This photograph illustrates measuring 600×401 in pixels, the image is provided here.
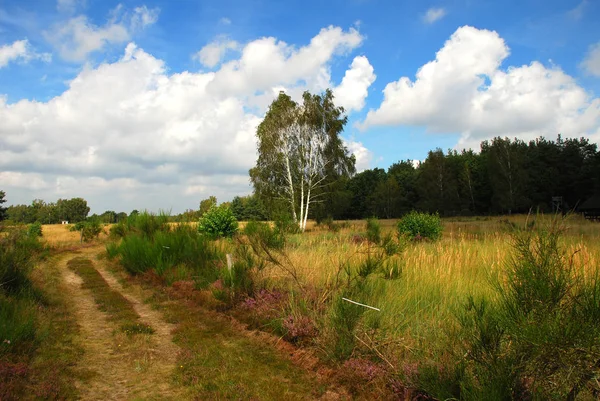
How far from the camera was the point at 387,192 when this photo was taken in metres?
67.4

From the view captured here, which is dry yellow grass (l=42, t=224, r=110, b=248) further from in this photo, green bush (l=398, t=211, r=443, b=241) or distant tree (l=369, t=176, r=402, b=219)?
distant tree (l=369, t=176, r=402, b=219)

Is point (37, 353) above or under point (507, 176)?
under

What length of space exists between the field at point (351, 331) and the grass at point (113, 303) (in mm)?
48

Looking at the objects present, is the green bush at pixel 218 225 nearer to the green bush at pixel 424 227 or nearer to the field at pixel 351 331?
the field at pixel 351 331

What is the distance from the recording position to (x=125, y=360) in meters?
4.96

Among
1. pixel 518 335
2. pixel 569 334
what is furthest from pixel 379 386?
pixel 569 334

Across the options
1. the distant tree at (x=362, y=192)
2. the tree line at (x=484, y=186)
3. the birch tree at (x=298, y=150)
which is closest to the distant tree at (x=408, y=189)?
the tree line at (x=484, y=186)

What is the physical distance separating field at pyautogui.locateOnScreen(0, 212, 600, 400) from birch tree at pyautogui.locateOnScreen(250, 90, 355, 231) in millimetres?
18602

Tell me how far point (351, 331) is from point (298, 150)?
23.9 metres

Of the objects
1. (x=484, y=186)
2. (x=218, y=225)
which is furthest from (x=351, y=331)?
(x=484, y=186)

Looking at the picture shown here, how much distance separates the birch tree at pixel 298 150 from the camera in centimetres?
2723

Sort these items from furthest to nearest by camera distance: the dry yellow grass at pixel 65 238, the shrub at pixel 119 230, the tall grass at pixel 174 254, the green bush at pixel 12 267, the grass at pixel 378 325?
the dry yellow grass at pixel 65 238 < the shrub at pixel 119 230 < the tall grass at pixel 174 254 < the green bush at pixel 12 267 < the grass at pixel 378 325

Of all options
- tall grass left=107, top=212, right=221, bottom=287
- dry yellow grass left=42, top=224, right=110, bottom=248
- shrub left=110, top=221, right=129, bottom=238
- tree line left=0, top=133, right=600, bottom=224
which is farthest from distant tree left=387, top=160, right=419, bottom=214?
tall grass left=107, top=212, right=221, bottom=287

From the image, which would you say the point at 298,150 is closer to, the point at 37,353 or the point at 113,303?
the point at 113,303
